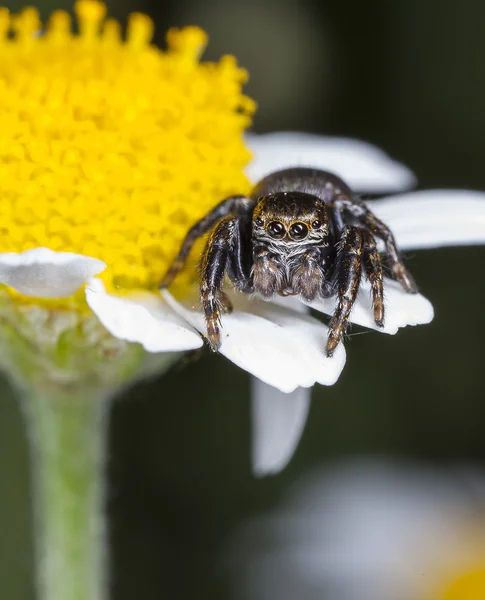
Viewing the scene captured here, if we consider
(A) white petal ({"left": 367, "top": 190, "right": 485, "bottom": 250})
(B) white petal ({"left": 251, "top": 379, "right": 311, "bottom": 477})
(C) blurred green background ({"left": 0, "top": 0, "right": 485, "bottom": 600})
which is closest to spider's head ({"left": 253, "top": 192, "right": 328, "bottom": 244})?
(A) white petal ({"left": 367, "top": 190, "right": 485, "bottom": 250})

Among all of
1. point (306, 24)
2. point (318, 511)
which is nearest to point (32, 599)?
point (318, 511)

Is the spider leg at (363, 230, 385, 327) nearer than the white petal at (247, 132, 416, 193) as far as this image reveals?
Yes

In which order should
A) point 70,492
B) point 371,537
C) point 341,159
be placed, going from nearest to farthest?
point 70,492 → point 341,159 → point 371,537

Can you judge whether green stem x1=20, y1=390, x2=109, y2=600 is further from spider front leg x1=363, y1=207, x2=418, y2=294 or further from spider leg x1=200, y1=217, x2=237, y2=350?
spider front leg x1=363, y1=207, x2=418, y2=294

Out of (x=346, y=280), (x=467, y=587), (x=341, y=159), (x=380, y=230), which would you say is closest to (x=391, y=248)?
(x=380, y=230)

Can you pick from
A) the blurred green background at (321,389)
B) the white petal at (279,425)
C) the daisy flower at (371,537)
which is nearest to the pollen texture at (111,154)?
the white petal at (279,425)

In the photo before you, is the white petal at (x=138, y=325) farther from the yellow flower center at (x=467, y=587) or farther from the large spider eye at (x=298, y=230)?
the yellow flower center at (x=467, y=587)

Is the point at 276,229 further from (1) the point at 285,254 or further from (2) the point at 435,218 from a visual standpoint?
(2) the point at 435,218
